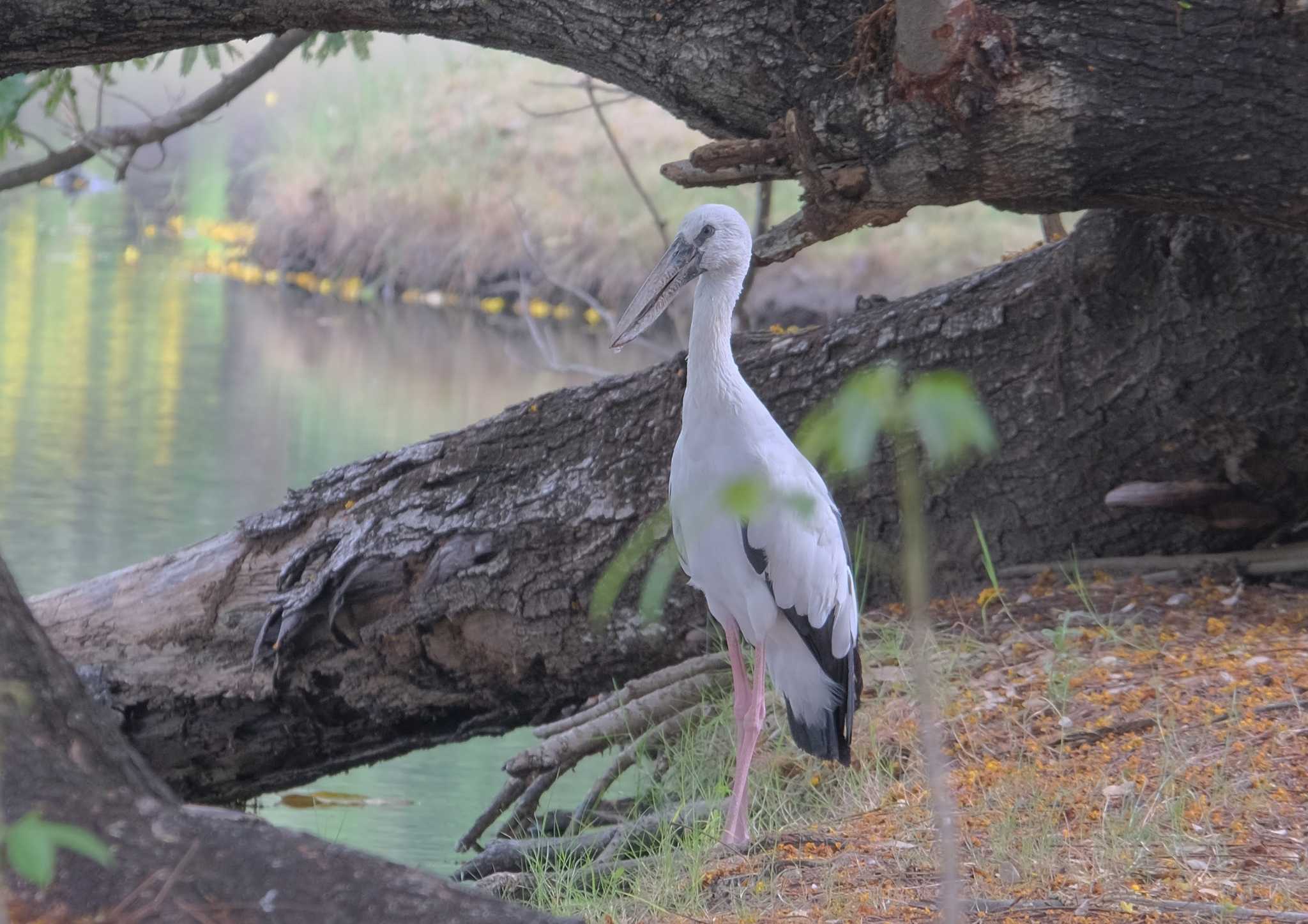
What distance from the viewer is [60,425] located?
10.7m

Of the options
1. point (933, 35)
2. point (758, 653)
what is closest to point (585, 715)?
point (758, 653)

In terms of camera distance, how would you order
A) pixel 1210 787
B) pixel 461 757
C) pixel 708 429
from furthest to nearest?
1. pixel 461 757
2. pixel 708 429
3. pixel 1210 787

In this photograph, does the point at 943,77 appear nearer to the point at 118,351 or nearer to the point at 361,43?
the point at 361,43

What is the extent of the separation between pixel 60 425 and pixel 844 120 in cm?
877

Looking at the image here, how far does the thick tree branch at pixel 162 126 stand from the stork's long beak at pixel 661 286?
7.18 feet

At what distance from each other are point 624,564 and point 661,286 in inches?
79.5

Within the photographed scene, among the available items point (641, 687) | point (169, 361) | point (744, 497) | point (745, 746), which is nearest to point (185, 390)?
point (169, 361)

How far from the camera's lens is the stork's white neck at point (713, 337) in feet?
12.1

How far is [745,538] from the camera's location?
368 centimetres

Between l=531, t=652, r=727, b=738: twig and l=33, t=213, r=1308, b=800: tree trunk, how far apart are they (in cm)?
12

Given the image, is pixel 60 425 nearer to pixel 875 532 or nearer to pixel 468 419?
pixel 468 419

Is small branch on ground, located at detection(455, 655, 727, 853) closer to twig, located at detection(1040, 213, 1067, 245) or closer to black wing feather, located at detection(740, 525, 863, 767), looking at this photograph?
black wing feather, located at detection(740, 525, 863, 767)

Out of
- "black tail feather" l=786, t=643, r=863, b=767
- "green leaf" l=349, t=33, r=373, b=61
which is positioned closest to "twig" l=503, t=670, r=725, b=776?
"black tail feather" l=786, t=643, r=863, b=767

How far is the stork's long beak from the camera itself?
3873mm
